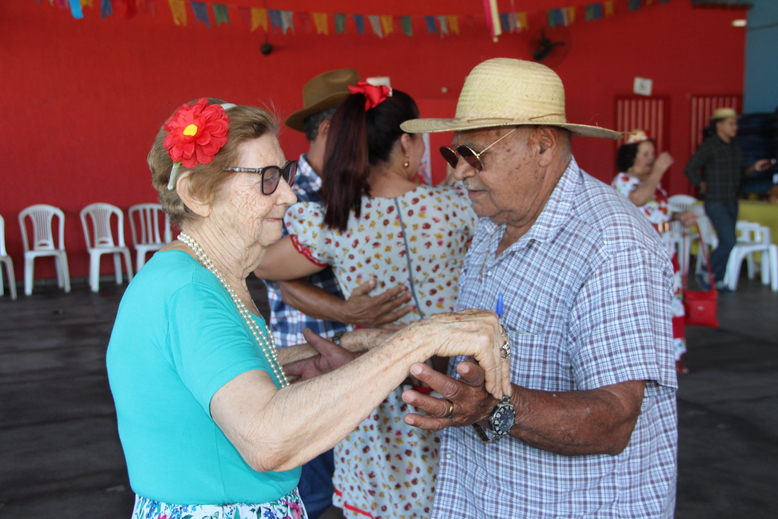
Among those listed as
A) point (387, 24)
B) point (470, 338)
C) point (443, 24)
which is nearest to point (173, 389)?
point (470, 338)

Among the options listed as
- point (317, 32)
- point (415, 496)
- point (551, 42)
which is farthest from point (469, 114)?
point (551, 42)

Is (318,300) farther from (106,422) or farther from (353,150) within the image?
(106,422)

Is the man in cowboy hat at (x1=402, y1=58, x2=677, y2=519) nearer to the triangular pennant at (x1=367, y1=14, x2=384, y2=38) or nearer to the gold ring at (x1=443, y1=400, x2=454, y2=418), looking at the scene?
the gold ring at (x1=443, y1=400, x2=454, y2=418)

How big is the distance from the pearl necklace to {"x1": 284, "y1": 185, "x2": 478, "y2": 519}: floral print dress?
2.43 feet

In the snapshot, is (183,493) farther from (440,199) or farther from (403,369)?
(440,199)

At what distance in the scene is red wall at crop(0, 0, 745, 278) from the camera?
27.9 feet

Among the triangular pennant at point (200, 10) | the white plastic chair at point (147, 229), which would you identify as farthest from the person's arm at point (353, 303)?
the white plastic chair at point (147, 229)

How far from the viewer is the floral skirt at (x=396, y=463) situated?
214 cm

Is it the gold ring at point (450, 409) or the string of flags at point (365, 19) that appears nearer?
the gold ring at point (450, 409)

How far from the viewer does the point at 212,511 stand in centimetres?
121

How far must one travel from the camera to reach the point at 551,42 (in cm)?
1022

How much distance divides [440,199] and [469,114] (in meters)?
0.62

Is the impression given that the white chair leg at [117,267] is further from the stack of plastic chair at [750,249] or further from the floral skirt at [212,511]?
the floral skirt at [212,511]

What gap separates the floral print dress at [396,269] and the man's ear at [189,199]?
86 cm
